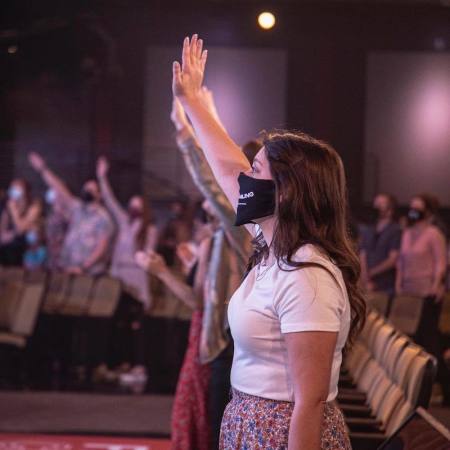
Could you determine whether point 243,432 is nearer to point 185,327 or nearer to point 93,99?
point 185,327

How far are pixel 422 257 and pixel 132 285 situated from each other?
2848 millimetres

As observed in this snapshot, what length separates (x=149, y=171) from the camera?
15477 mm

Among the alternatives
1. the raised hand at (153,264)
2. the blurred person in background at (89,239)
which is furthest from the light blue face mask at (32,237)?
the raised hand at (153,264)

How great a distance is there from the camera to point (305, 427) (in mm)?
2021

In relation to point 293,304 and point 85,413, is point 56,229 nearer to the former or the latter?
point 85,413

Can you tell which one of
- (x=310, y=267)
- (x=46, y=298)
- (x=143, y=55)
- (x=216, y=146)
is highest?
(x=143, y=55)

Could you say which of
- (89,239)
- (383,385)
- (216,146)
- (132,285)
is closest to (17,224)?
(89,239)

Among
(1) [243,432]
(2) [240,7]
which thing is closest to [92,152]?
(2) [240,7]

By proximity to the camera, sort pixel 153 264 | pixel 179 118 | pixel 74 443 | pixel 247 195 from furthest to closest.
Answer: pixel 74 443 → pixel 153 264 → pixel 179 118 → pixel 247 195

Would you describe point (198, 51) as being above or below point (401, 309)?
above

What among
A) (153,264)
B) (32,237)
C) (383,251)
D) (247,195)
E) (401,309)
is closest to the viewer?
(247,195)

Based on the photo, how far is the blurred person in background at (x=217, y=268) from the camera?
3633mm

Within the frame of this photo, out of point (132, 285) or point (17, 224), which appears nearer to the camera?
point (132, 285)

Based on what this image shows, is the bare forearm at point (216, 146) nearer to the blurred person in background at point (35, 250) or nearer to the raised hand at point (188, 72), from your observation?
the raised hand at point (188, 72)
